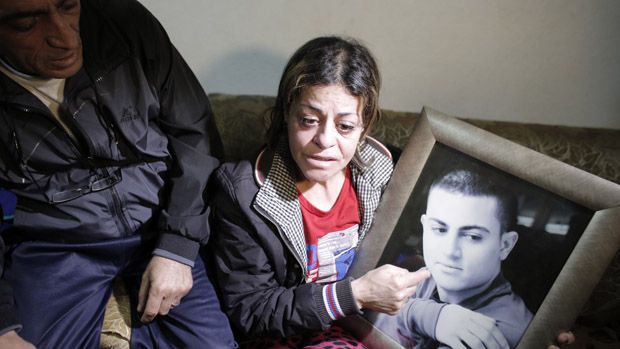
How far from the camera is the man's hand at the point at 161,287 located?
1278 millimetres

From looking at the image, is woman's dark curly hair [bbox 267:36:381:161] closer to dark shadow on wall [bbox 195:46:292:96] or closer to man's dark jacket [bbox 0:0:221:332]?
Answer: man's dark jacket [bbox 0:0:221:332]

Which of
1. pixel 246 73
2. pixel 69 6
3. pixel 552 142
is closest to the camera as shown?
pixel 69 6

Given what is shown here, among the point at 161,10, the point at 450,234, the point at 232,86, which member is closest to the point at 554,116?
the point at 450,234

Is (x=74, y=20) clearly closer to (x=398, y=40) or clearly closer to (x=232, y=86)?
(x=232, y=86)

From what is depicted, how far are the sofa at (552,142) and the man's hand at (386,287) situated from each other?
45 centimetres

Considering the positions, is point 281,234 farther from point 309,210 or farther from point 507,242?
point 507,242

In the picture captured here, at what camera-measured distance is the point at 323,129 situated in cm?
114

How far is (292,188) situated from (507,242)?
1.76ft

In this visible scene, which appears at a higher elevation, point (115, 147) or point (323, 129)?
point (323, 129)

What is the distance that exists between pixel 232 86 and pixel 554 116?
1135mm

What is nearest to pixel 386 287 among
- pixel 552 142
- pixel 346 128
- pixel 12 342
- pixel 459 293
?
pixel 459 293

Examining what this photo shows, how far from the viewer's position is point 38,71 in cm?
113

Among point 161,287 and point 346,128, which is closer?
point 346,128

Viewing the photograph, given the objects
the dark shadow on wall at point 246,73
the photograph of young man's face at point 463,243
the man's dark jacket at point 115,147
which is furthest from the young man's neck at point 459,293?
the dark shadow on wall at point 246,73
